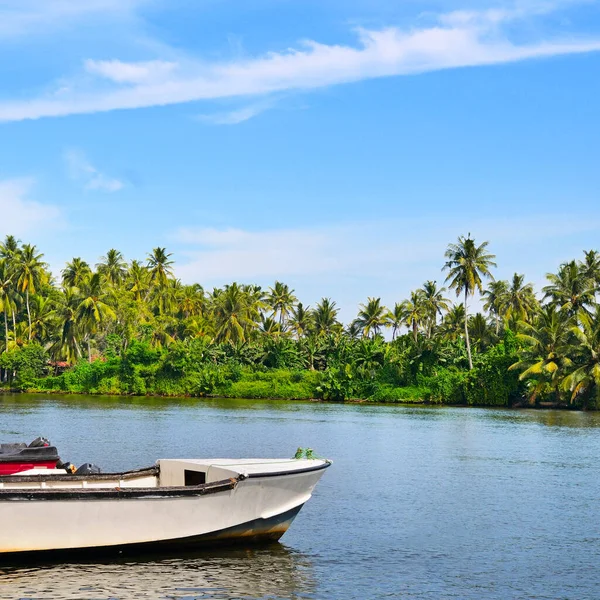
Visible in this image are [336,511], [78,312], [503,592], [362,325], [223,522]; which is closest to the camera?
[503,592]

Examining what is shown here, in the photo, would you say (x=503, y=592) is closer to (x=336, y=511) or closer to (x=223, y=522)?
(x=223, y=522)

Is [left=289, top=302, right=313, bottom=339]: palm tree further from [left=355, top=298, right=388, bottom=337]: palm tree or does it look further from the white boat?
the white boat

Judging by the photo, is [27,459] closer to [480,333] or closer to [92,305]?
[92,305]

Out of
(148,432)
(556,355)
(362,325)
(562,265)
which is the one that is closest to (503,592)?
(148,432)

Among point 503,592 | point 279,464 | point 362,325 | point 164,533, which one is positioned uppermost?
point 362,325

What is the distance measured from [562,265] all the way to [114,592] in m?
84.1

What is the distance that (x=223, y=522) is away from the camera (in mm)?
18453

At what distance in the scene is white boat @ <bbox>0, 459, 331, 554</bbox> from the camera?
55.4 feet

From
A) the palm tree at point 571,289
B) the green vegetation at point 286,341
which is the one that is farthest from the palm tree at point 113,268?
the palm tree at point 571,289

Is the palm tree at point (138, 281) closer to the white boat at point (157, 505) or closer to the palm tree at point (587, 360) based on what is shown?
the palm tree at point (587, 360)

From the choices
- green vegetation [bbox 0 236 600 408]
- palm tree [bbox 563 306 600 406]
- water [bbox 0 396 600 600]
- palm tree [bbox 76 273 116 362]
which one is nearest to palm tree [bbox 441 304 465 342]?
green vegetation [bbox 0 236 600 408]

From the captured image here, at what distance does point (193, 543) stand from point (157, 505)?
4.78 ft

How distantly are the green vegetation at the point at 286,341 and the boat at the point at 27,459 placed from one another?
62835 mm

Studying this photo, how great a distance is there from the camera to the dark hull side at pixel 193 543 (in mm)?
17188
